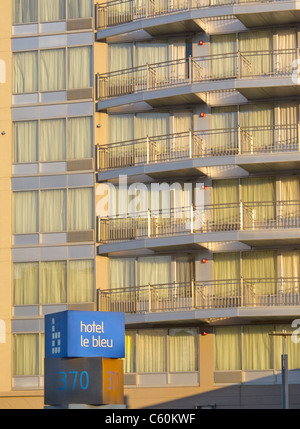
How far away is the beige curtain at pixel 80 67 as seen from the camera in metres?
53.7

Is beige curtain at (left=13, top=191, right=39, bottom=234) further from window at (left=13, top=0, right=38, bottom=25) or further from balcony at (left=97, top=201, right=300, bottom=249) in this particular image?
window at (left=13, top=0, right=38, bottom=25)

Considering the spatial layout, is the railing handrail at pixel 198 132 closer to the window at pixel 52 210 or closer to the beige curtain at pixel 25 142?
the window at pixel 52 210

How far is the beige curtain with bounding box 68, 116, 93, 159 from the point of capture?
53.2 metres

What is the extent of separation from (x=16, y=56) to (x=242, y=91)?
11.8m

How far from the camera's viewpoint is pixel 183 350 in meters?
51.0

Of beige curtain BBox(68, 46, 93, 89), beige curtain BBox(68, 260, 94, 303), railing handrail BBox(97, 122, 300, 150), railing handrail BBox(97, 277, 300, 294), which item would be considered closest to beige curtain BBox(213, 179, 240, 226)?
railing handrail BBox(97, 122, 300, 150)

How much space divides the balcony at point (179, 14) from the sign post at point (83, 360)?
1972cm

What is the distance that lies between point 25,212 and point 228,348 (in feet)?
39.0

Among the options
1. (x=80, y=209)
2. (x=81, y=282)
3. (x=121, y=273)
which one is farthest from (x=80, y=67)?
(x=81, y=282)

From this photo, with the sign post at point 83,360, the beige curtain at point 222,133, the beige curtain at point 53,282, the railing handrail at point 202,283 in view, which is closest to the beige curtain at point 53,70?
the beige curtain at point 222,133

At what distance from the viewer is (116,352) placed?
119ft

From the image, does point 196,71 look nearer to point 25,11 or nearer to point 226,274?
point 25,11

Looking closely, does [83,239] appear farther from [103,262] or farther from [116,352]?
[116,352]
